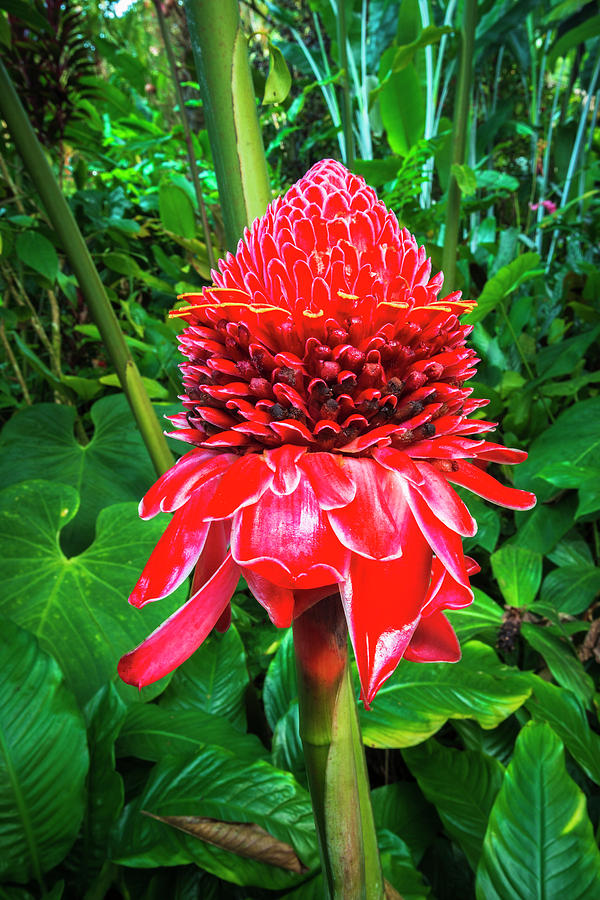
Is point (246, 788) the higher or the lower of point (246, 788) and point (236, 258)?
the lower

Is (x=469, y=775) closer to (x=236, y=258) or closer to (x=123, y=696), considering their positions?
(x=123, y=696)

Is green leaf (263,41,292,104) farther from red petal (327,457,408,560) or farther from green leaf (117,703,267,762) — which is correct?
green leaf (117,703,267,762)

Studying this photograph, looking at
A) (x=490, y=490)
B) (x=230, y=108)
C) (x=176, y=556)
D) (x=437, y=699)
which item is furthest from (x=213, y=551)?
(x=437, y=699)

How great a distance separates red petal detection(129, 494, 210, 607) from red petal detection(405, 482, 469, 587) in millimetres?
98

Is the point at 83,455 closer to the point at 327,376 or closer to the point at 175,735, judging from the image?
the point at 175,735

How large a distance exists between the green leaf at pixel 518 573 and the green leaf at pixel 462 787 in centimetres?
26

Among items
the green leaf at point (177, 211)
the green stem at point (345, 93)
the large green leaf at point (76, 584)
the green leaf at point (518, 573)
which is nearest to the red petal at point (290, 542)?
the large green leaf at point (76, 584)

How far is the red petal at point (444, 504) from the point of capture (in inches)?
10.0

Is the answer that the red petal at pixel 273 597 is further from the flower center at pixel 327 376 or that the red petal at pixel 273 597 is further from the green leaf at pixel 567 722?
the green leaf at pixel 567 722

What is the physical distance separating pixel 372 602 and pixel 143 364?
1.21 metres

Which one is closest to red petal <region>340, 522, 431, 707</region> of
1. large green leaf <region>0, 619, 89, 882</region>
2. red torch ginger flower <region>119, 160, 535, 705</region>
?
red torch ginger flower <region>119, 160, 535, 705</region>

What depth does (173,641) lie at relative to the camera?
26 centimetres

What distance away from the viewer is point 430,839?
727 millimetres

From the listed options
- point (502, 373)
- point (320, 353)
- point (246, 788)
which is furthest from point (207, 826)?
point (502, 373)
